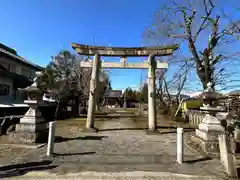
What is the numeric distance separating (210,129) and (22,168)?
626 cm

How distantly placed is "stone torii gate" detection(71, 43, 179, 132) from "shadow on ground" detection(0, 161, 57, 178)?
20.8ft

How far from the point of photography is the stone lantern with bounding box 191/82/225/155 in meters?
6.41

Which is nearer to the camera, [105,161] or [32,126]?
[105,161]

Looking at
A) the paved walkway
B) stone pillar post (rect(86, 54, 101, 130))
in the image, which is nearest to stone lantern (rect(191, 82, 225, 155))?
the paved walkway

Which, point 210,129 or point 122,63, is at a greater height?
point 122,63

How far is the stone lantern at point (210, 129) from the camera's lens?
6.41 metres

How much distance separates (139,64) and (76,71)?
14801mm

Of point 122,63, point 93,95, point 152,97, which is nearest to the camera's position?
point 152,97

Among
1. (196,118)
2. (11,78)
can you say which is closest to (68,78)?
(11,78)

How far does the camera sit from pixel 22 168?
461cm

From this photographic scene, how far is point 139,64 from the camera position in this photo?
1171cm

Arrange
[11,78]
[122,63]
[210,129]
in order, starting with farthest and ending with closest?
[11,78] → [122,63] → [210,129]

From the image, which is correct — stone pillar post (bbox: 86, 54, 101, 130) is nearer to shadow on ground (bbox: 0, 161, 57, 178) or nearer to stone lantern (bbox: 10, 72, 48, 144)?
stone lantern (bbox: 10, 72, 48, 144)

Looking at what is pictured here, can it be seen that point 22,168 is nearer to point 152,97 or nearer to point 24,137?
point 24,137
